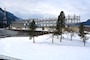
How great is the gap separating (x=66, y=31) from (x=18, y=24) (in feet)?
305

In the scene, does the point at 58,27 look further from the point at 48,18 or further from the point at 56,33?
the point at 48,18

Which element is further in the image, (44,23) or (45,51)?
(44,23)

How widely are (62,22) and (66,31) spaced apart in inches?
828

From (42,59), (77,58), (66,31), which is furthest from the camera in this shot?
(66,31)

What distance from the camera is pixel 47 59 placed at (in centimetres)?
3581

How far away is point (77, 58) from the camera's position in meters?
38.2

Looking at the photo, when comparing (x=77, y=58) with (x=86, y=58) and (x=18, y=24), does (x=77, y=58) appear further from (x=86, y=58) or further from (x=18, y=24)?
(x=18, y=24)

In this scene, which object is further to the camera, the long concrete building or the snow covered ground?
the long concrete building

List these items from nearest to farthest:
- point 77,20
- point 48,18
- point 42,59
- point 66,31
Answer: point 42,59 → point 66,31 → point 77,20 → point 48,18

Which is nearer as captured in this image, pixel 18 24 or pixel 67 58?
pixel 67 58

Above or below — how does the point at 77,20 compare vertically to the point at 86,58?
above

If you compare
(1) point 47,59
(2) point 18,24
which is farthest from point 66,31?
(2) point 18,24

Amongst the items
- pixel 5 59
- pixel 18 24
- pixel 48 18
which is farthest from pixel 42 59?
pixel 18 24

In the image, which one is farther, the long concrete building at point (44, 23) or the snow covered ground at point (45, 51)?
the long concrete building at point (44, 23)
